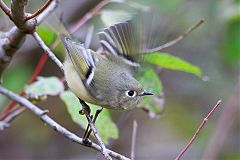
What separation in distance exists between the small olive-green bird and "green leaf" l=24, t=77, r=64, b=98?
234 millimetres

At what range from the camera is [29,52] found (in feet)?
11.6

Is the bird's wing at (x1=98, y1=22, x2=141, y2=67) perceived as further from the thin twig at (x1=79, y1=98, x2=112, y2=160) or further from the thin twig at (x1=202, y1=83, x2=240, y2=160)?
the thin twig at (x1=202, y1=83, x2=240, y2=160)

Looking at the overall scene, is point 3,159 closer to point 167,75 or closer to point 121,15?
point 167,75

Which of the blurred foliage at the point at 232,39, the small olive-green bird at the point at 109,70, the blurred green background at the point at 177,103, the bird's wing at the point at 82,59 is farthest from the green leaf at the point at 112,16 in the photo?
the blurred green background at the point at 177,103

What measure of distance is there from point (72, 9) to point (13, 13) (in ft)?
7.26

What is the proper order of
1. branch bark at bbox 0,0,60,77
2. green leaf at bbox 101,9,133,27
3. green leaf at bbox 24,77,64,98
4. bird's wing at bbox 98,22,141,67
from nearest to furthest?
branch bark at bbox 0,0,60,77
bird's wing at bbox 98,22,141,67
green leaf at bbox 24,77,64,98
green leaf at bbox 101,9,133,27

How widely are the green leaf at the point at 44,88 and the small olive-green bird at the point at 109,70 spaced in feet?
0.77

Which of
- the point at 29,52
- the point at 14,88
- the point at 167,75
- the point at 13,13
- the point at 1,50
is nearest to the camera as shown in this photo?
the point at 13,13

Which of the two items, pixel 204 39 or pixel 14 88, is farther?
pixel 204 39

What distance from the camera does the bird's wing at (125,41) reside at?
69.1 inches

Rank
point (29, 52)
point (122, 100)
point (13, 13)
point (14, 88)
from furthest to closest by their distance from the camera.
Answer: point (29, 52) → point (14, 88) → point (122, 100) → point (13, 13)

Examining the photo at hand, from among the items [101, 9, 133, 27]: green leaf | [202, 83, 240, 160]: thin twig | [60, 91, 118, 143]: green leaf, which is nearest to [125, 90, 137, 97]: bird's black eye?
[60, 91, 118, 143]: green leaf

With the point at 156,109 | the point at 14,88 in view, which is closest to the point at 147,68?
the point at 156,109

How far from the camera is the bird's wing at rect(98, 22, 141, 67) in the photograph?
1.76 metres
